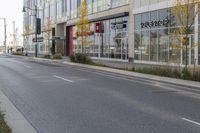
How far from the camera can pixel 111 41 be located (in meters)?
49.9

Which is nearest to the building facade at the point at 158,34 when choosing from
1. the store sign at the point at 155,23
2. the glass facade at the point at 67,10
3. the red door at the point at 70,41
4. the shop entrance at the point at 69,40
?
the store sign at the point at 155,23

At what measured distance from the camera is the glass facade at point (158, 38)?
3360 centimetres

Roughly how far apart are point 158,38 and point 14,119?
28828mm

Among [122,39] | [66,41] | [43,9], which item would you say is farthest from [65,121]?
[43,9]

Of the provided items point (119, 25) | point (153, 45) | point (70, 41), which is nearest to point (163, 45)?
point (153, 45)

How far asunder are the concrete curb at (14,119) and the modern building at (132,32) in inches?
643

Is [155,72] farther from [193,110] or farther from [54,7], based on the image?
[54,7]

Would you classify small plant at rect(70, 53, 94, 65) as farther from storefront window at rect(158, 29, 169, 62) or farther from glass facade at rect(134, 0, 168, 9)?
glass facade at rect(134, 0, 168, 9)

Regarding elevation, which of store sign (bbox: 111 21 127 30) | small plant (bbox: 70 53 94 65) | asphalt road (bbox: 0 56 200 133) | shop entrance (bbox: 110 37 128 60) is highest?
store sign (bbox: 111 21 127 30)

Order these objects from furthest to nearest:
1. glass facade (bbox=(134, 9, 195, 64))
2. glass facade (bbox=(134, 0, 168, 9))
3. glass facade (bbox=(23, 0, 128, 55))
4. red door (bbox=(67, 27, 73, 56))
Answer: red door (bbox=(67, 27, 73, 56)) → glass facade (bbox=(23, 0, 128, 55)) → glass facade (bbox=(134, 0, 168, 9)) → glass facade (bbox=(134, 9, 195, 64))

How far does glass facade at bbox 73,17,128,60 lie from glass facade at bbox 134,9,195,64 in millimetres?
3587

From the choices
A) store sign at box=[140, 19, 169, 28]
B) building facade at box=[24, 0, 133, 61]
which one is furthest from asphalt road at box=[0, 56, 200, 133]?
building facade at box=[24, 0, 133, 61]

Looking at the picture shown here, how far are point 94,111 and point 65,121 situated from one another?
1.64 m

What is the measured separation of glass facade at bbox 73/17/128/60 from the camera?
4600cm
